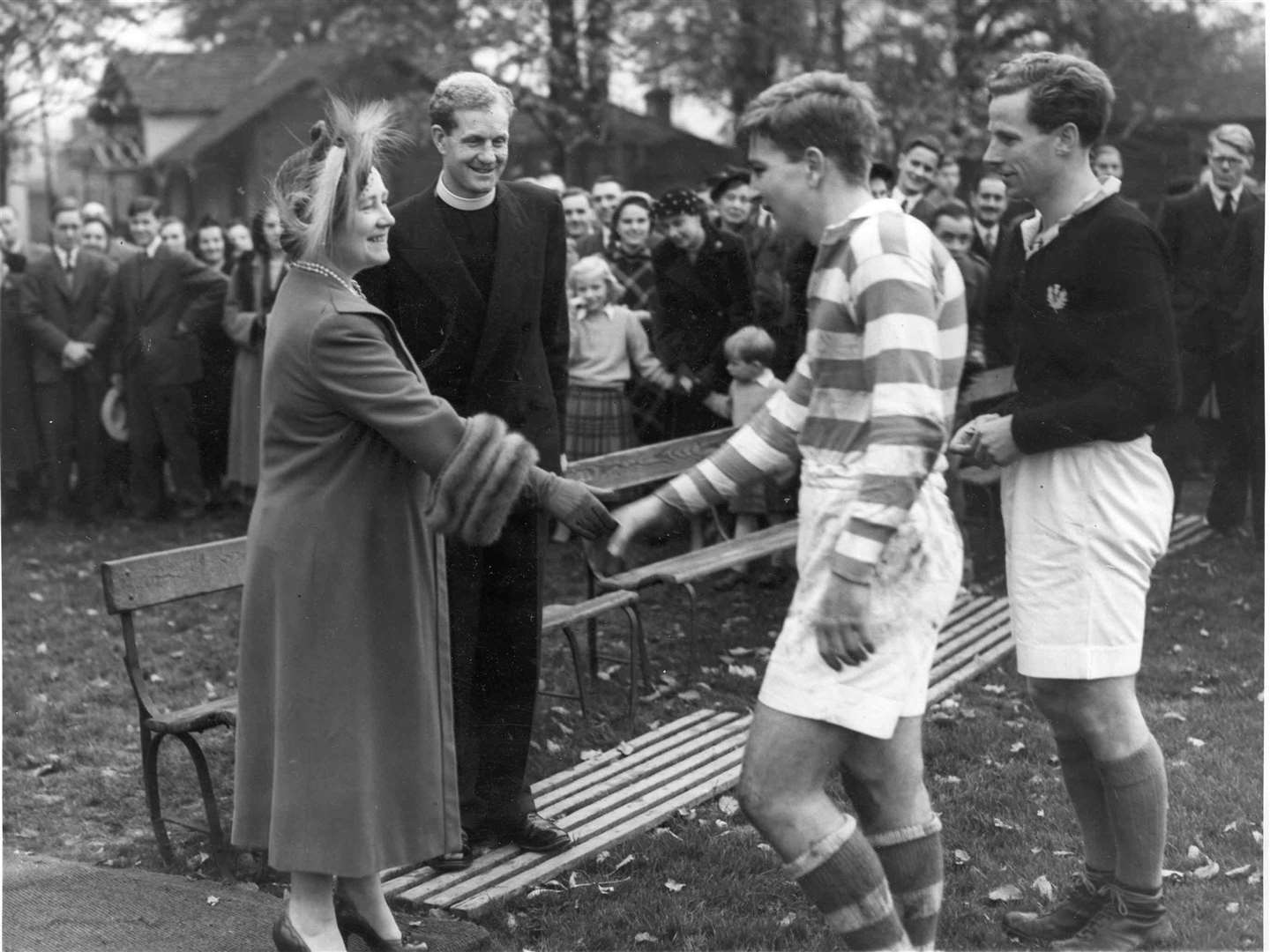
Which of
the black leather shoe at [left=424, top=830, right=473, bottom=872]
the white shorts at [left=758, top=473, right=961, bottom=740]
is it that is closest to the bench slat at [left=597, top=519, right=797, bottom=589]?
the black leather shoe at [left=424, top=830, right=473, bottom=872]

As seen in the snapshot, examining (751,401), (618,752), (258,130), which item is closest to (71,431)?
(751,401)

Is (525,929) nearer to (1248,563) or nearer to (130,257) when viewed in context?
(1248,563)

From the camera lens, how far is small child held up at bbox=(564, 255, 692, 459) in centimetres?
918

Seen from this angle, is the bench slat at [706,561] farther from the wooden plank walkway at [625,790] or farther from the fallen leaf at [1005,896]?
the fallen leaf at [1005,896]

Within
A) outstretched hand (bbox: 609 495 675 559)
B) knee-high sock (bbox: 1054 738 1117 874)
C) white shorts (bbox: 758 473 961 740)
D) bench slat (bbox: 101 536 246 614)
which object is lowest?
knee-high sock (bbox: 1054 738 1117 874)

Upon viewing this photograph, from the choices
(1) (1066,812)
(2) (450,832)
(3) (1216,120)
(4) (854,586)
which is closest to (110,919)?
(2) (450,832)

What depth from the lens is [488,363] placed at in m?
4.80

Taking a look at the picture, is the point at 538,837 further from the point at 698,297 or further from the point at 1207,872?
the point at 698,297

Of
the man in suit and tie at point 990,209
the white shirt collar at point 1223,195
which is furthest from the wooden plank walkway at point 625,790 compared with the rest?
the white shirt collar at point 1223,195

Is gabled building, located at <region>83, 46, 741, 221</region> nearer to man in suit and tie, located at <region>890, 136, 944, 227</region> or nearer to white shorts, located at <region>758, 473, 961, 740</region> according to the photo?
man in suit and tie, located at <region>890, 136, 944, 227</region>

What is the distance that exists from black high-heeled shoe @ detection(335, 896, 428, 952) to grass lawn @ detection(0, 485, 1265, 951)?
0.31 meters

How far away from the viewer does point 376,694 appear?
12.6 ft

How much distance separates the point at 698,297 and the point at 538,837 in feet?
15.8

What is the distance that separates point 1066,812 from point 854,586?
2.42 metres
